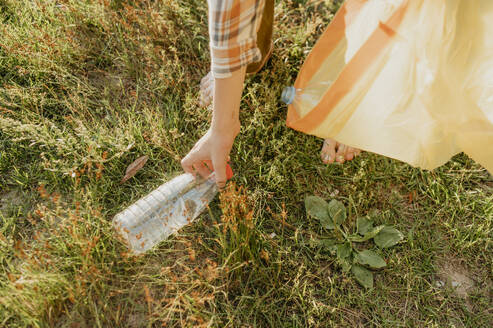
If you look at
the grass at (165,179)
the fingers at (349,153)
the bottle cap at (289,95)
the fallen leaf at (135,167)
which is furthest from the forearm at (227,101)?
the fingers at (349,153)

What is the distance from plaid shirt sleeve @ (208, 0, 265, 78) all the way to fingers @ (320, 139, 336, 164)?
2.86 feet

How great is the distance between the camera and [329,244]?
1779mm

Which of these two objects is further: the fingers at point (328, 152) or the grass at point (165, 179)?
the fingers at point (328, 152)

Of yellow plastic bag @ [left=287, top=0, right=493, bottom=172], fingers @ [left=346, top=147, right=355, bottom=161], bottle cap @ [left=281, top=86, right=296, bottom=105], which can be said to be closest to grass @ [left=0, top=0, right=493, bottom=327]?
fingers @ [left=346, top=147, right=355, bottom=161]

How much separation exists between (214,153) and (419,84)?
1.08m

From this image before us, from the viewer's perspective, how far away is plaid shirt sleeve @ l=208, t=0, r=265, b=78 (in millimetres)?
1164

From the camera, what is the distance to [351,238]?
1771 millimetres

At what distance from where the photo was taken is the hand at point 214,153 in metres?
1.49

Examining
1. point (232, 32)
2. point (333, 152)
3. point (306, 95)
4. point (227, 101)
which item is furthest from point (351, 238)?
point (232, 32)

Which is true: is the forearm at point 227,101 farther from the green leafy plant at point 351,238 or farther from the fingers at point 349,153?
the fingers at point 349,153

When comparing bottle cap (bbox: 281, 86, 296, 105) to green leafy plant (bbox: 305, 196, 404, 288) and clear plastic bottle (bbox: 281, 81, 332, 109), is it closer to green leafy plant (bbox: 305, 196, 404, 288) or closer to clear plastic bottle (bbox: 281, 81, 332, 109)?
clear plastic bottle (bbox: 281, 81, 332, 109)

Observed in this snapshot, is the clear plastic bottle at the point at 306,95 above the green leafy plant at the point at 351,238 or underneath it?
above

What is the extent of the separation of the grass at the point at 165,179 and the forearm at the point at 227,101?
1.05 ft

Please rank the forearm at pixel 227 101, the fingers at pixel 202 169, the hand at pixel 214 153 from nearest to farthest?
the forearm at pixel 227 101 < the hand at pixel 214 153 < the fingers at pixel 202 169
